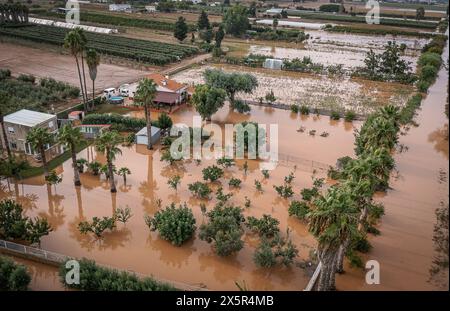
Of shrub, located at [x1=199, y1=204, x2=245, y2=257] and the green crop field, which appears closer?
shrub, located at [x1=199, y1=204, x2=245, y2=257]

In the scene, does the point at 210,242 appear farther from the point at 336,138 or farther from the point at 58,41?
the point at 58,41

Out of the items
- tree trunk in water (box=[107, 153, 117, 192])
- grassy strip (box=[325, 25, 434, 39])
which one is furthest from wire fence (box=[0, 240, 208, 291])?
grassy strip (box=[325, 25, 434, 39])

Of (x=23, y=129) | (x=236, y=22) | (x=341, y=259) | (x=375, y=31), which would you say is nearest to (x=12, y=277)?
(x=341, y=259)

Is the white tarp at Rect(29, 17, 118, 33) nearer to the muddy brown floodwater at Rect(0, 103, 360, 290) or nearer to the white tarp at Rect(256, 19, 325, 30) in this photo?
the white tarp at Rect(256, 19, 325, 30)

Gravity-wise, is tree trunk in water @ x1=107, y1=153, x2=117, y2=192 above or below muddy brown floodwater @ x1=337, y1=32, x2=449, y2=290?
above

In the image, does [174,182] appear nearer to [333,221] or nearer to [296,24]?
[333,221]

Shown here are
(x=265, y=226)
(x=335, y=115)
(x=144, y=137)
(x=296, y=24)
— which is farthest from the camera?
(x=296, y=24)

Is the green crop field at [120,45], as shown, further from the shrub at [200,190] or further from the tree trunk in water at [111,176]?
the shrub at [200,190]
